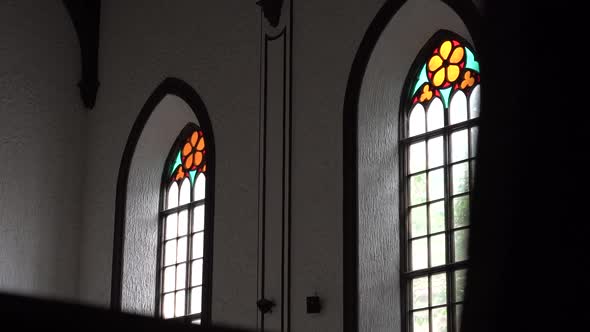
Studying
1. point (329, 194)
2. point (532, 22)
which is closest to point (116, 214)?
point (329, 194)

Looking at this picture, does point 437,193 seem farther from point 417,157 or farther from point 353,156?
point 353,156

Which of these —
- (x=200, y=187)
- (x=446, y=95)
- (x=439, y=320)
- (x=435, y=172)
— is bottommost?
(x=439, y=320)

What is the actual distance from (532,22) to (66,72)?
37.5 feet

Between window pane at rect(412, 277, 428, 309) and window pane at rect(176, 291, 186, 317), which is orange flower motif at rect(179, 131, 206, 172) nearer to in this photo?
window pane at rect(176, 291, 186, 317)

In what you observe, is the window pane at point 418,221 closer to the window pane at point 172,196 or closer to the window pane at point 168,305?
the window pane at point 168,305

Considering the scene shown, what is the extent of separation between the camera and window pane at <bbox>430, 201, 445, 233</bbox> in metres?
7.86

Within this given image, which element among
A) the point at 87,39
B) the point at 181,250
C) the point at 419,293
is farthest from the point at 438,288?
the point at 87,39

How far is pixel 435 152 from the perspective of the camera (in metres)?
8.08

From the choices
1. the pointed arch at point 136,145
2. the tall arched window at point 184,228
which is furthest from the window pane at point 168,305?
the pointed arch at point 136,145

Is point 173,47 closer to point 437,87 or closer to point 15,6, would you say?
point 15,6

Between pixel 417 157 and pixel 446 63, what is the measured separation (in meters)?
0.77

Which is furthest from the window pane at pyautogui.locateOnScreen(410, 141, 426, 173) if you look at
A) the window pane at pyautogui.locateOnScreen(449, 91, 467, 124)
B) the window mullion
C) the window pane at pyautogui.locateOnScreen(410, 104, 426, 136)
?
the window pane at pyautogui.locateOnScreen(449, 91, 467, 124)

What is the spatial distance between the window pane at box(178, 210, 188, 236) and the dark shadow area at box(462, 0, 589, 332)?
989 centimetres

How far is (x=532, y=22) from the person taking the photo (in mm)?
639
